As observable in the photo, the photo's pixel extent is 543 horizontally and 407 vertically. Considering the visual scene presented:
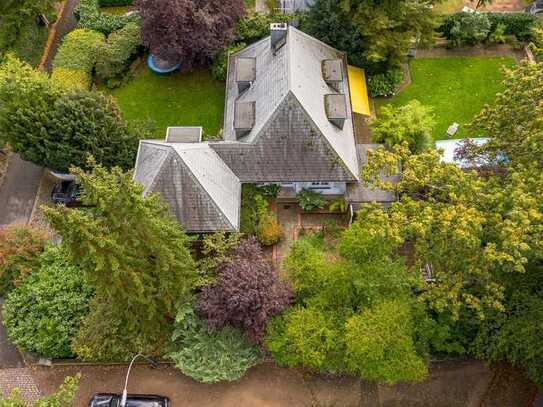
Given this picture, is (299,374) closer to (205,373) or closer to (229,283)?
(205,373)

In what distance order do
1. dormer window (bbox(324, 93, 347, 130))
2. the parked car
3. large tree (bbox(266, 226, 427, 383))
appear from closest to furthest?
large tree (bbox(266, 226, 427, 383)) < dormer window (bbox(324, 93, 347, 130)) < the parked car

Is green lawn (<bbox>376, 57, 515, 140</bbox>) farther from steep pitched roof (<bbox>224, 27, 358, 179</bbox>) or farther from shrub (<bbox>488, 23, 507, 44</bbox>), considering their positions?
steep pitched roof (<bbox>224, 27, 358, 179</bbox>)

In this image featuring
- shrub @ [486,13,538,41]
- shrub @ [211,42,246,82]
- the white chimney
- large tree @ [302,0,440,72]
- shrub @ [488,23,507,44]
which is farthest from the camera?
shrub @ [488,23,507,44]

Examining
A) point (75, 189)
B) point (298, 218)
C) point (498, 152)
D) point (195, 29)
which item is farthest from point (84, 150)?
point (498, 152)

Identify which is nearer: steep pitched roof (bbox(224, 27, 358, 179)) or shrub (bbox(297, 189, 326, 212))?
steep pitched roof (bbox(224, 27, 358, 179))

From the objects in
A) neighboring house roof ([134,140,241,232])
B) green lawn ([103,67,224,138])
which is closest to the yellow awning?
green lawn ([103,67,224,138])

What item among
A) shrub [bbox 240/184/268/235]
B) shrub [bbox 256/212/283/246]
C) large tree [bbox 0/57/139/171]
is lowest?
shrub [bbox 256/212/283/246]

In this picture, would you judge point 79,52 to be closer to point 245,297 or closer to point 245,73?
point 245,73
